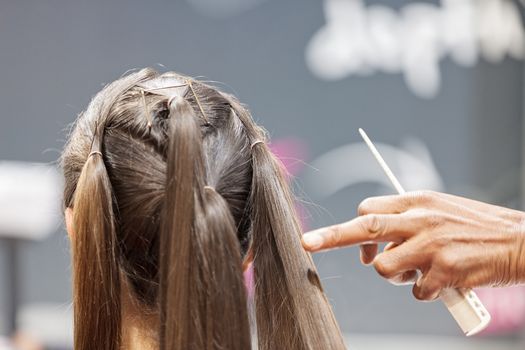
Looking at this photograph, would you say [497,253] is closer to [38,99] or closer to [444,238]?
[444,238]

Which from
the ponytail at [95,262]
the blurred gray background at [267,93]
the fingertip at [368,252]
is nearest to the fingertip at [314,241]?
the fingertip at [368,252]

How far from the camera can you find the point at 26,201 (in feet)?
7.39

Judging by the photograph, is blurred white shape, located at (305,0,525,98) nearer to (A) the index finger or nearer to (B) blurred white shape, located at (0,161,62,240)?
(B) blurred white shape, located at (0,161,62,240)

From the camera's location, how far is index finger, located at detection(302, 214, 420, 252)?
765 millimetres

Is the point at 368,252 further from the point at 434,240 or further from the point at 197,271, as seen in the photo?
the point at 197,271

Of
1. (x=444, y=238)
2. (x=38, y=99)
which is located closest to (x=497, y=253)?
(x=444, y=238)

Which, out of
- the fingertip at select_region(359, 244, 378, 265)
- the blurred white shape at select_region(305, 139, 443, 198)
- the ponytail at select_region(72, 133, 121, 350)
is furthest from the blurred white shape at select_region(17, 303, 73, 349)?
the fingertip at select_region(359, 244, 378, 265)

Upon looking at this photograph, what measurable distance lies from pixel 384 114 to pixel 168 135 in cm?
197

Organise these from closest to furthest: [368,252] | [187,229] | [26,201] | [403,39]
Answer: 1. [187,229]
2. [368,252]
3. [26,201]
4. [403,39]

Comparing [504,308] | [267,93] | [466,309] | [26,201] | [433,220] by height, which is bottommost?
[504,308]

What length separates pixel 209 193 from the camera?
2.56ft

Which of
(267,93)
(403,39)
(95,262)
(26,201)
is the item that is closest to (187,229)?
(95,262)

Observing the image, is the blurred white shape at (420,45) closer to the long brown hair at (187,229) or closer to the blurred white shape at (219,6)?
the blurred white shape at (219,6)

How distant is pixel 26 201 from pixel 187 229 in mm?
1645
